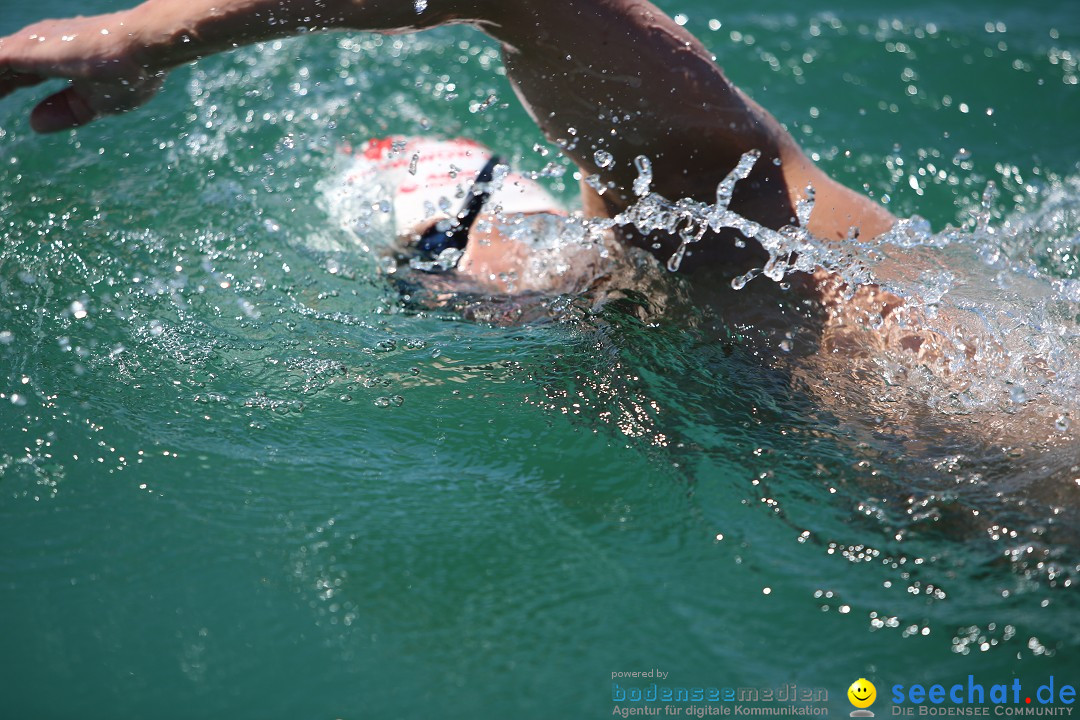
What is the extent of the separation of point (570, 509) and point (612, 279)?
540mm

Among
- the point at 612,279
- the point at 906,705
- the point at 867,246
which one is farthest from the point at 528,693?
the point at 867,246

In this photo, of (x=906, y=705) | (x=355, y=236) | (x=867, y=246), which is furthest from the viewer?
(x=355, y=236)

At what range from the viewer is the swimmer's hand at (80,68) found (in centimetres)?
167

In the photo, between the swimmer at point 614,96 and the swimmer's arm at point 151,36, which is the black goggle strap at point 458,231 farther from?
the swimmer's arm at point 151,36

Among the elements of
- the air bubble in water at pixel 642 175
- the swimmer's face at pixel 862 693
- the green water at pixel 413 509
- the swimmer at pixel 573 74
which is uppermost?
the swimmer at pixel 573 74

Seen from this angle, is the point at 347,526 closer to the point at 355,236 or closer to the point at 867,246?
the point at 355,236

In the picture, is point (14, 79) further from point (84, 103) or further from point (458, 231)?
point (458, 231)

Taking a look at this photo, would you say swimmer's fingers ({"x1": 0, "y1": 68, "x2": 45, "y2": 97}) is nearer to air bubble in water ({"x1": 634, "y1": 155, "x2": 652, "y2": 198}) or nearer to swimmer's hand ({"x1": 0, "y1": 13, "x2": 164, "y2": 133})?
swimmer's hand ({"x1": 0, "y1": 13, "x2": 164, "y2": 133})

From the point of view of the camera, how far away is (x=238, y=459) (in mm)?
1782

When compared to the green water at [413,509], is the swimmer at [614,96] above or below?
above

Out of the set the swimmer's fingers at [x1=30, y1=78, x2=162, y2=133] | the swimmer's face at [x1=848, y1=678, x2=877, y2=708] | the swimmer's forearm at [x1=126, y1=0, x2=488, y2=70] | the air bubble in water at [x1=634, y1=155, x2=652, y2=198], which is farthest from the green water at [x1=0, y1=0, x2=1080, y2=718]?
the swimmer's forearm at [x1=126, y1=0, x2=488, y2=70]

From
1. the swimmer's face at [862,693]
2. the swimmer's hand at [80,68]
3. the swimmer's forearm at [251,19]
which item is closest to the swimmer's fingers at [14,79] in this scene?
the swimmer's hand at [80,68]

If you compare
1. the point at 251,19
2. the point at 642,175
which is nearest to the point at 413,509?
the point at 642,175

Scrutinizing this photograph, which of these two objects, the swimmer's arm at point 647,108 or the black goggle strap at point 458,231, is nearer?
the swimmer's arm at point 647,108
